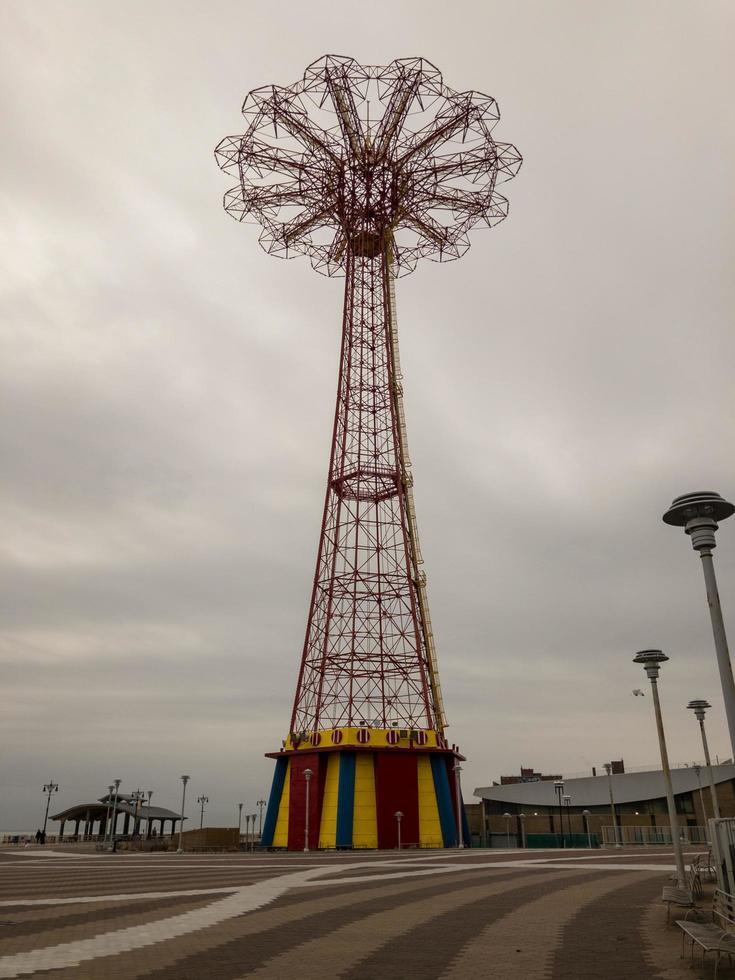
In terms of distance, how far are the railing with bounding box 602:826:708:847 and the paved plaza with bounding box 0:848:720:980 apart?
24.3m

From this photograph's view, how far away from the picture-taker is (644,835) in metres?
46.7

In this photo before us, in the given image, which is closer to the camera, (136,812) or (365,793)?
(365,793)

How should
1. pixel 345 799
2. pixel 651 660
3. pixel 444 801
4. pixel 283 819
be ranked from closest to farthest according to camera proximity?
pixel 651 660 < pixel 345 799 < pixel 444 801 < pixel 283 819

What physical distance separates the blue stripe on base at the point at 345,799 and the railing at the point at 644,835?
1717 cm

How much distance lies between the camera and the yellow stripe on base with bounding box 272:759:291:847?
4156 cm

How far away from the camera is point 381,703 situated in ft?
141

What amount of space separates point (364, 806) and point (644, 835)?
18824mm

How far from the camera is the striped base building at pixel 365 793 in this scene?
3938 centimetres

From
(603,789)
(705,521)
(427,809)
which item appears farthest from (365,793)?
(603,789)

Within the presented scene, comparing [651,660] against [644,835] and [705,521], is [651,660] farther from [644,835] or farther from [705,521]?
[644,835]

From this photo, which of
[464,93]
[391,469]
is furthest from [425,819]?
[464,93]

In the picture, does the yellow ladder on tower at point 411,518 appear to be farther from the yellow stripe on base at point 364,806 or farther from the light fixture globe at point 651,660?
the light fixture globe at point 651,660

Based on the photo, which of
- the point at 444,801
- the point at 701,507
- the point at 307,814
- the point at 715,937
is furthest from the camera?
the point at 444,801

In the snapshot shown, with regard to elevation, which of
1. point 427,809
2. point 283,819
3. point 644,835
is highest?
point 427,809
